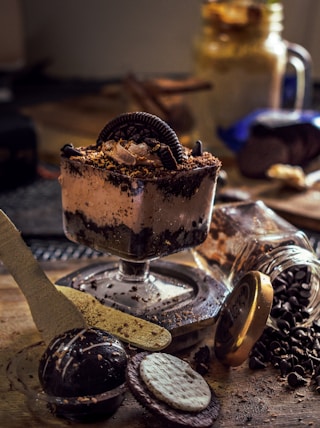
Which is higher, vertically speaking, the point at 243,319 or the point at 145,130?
the point at 145,130

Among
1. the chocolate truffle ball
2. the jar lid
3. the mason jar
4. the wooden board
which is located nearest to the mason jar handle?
the mason jar

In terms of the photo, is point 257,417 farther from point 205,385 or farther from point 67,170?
point 67,170

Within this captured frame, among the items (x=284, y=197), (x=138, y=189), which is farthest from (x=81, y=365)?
(x=284, y=197)

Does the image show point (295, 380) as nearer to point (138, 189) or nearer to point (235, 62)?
point (138, 189)

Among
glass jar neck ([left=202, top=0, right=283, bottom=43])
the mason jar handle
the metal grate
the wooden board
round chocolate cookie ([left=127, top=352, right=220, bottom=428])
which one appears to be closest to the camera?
round chocolate cookie ([left=127, top=352, right=220, bottom=428])

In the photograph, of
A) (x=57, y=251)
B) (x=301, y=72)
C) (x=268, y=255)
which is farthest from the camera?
(x=301, y=72)

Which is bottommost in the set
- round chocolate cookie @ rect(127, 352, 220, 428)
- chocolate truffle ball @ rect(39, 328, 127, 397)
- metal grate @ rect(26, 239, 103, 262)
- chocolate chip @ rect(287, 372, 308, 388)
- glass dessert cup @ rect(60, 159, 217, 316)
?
metal grate @ rect(26, 239, 103, 262)

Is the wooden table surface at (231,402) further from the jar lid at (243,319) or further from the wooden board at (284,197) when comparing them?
the wooden board at (284,197)

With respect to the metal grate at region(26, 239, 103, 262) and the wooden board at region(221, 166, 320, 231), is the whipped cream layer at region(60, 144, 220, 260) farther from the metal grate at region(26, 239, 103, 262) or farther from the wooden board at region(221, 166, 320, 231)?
the wooden board at region(221, 166, 320, 231)
